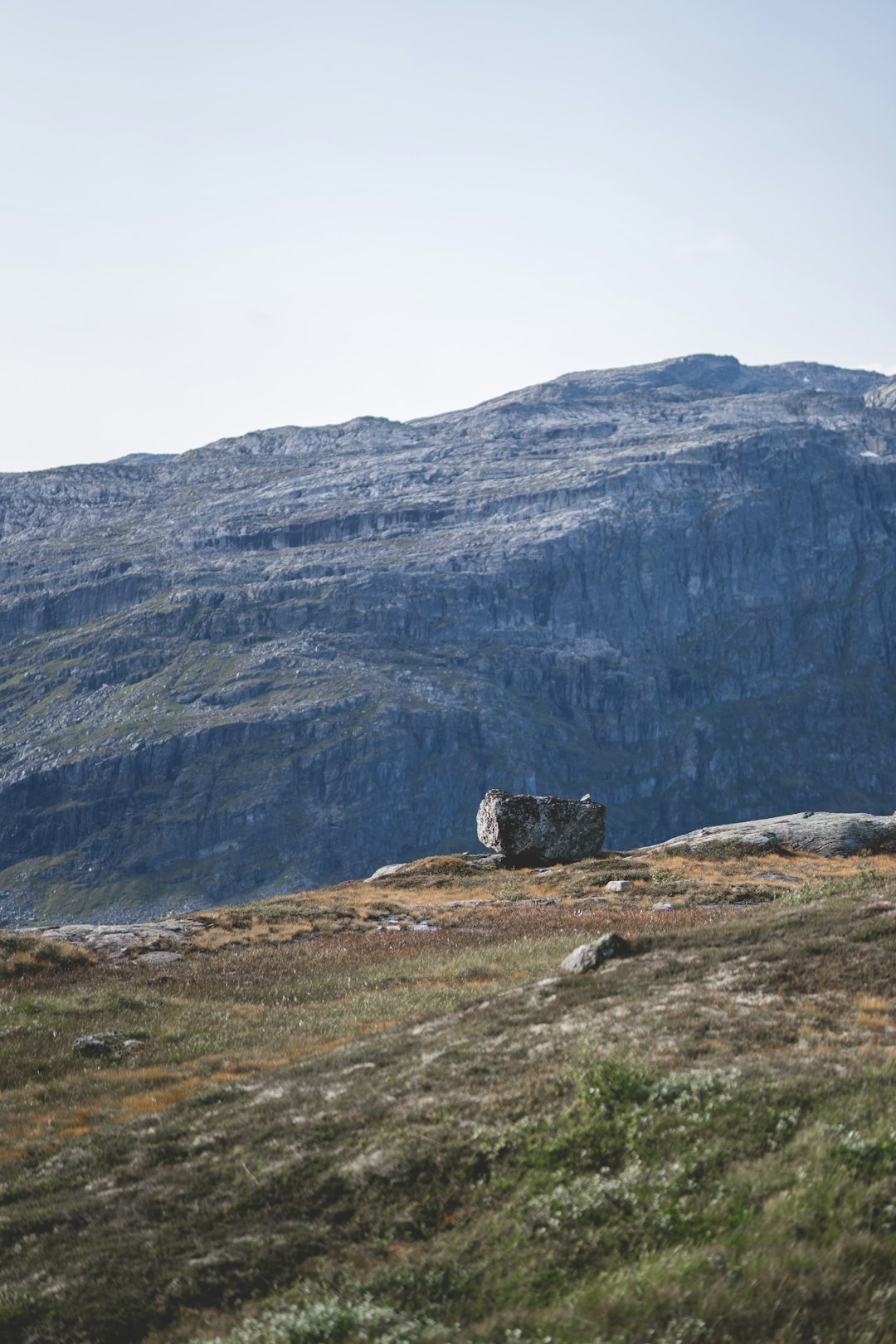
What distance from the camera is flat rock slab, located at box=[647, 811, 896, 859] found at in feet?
226

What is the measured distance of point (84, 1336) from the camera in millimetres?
11164

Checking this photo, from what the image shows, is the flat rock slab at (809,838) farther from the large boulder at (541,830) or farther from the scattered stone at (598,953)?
the scattered stone at (598,953)

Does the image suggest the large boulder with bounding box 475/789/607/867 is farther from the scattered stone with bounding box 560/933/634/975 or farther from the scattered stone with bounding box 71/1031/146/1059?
the scattered stone with bounding box 560/933/634/975

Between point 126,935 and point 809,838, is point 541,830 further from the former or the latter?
point 126,935

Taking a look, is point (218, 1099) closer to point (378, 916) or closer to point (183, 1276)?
point (183, 1276)

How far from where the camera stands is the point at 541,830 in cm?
7669

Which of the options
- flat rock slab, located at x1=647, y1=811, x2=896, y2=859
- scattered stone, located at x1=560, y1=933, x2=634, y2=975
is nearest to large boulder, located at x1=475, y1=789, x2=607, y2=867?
flat rock slab, located at x1=647, y1=811, x2=896, y2=859

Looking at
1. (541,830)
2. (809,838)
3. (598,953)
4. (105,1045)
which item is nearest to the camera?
(598,953)

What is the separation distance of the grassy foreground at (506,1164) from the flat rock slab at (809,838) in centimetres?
4578

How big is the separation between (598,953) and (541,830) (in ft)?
175

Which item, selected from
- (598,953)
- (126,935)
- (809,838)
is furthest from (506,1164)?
(809,838)

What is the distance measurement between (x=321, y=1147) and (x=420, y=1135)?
180cm

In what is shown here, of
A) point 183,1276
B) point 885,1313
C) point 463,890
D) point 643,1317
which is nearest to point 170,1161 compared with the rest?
point 183,1276

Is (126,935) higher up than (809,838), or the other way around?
(126,935)
